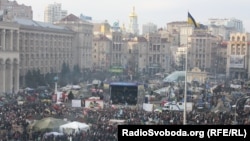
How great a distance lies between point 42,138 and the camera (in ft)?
52.3

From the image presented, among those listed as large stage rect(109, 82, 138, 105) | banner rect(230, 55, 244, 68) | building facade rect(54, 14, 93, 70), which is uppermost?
building facade rect(54, 14, 93, 70)

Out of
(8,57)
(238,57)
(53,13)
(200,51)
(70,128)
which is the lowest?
(70,128)

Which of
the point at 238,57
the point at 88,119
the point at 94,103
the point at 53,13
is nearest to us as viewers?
the point at 88,119

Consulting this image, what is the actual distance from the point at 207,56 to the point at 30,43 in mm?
35852

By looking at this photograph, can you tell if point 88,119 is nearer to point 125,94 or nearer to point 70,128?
point 70,128

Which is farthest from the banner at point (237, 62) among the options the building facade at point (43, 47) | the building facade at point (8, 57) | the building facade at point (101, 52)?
the building facade at point (8, 57)

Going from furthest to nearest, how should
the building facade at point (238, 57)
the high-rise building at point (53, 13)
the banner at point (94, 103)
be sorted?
the high-rise building at point (53, 13) → the building facade at point (238, 57) → the banner at point (94, 103)

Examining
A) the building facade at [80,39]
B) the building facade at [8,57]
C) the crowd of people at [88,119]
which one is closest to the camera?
the crowd of people at [88,119]

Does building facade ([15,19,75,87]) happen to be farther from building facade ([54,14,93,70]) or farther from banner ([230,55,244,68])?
banner ([230,55,244,68])

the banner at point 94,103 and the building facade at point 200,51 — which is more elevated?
the building facade at point 200,51

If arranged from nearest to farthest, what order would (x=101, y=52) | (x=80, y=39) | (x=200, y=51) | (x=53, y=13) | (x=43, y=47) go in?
(x=43, y=47) < (x=80, y=39) < (x=101, y=52) < (x=200, y=51) < (x=53, y=13)

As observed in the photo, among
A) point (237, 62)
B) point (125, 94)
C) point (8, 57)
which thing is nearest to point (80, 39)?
point (237, 62)

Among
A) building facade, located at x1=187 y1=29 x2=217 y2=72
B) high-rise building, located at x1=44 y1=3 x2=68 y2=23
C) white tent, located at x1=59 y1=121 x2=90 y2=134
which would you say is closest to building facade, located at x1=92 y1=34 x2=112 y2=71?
building facade, located at x1=187 y1=29 x2=217 y2=72

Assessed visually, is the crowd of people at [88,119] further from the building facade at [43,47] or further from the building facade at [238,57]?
the building facade at [238,57]
